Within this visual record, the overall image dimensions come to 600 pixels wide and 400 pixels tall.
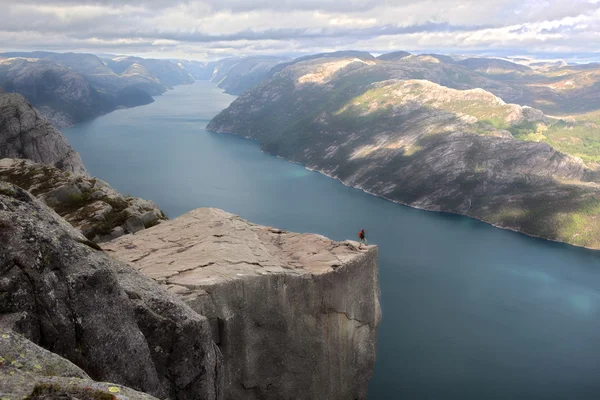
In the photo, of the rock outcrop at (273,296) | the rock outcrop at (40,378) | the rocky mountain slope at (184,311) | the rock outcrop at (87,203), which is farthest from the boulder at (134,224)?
the rock outcrop at (40,378)

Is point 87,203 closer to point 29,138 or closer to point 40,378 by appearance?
point 40,378

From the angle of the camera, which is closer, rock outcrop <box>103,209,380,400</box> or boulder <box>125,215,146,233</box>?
rock outcrop <box>103,209,380,400</box>

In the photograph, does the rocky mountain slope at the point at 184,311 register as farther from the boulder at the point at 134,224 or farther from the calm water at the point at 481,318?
the calm water at the point at 481,318

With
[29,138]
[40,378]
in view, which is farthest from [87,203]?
[29,138]

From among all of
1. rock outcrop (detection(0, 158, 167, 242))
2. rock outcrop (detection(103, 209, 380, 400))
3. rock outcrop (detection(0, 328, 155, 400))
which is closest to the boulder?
rock outcrop (detection(0, 158, 167, 242))

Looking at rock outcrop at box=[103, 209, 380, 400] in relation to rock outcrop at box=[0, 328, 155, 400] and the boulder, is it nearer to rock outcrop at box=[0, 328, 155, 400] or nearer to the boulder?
the boulder

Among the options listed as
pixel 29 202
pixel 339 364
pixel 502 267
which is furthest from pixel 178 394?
pixel 502 267
